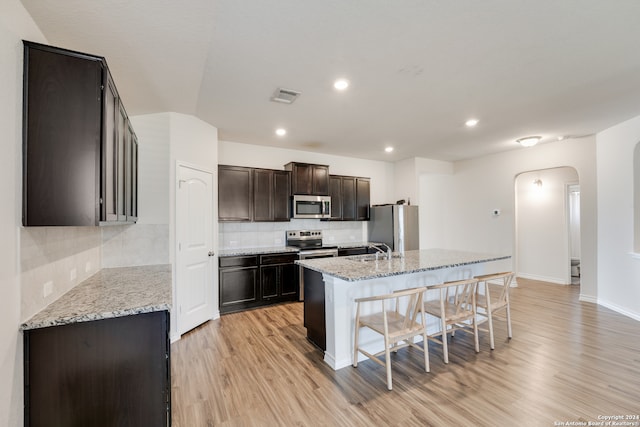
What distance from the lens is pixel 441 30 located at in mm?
1979

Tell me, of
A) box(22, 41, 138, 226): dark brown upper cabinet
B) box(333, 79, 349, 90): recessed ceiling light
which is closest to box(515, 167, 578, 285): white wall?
box(333, 79, 349, 90): recessed ceiling light

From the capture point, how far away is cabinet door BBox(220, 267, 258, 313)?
4.16 m

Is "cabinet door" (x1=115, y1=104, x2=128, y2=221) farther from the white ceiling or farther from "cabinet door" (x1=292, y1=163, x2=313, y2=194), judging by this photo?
"cabinet door" (x1=292, y1=163, x2=313, y2=194)

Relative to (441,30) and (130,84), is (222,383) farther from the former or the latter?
(441,30)

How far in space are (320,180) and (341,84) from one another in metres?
2.64

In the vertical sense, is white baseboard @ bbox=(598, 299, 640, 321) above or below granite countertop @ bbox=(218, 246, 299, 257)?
below

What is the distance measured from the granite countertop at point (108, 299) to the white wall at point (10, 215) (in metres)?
0.15

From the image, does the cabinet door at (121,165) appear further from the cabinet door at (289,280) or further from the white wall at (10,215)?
the cabinet door at (289,280)

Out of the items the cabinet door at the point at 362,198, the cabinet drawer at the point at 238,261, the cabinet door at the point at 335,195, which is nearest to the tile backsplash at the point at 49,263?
the cabinet drawer at the point at 238,261

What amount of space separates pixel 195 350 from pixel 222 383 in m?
0.80

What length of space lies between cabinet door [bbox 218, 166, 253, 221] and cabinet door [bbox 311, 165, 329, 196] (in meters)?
1.19

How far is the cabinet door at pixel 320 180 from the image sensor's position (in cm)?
527

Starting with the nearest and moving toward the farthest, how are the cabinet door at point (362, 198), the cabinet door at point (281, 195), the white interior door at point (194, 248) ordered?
the white interior door at point (194, 248)
the cabinet door at point (281, 195)
the cabinet door at point (362, 198)

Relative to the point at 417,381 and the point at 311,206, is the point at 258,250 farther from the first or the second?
the point at 417,381
